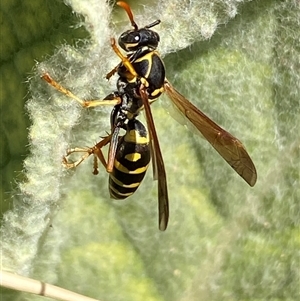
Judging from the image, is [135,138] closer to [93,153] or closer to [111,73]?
[93,153]

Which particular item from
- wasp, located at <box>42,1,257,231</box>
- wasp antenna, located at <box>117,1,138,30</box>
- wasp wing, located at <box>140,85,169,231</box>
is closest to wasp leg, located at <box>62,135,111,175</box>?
wasp, located at <box>42,1,257,231</box>

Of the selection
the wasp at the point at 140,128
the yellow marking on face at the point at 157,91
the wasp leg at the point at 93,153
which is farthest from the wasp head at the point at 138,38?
the wasp leg at the point at 93,153

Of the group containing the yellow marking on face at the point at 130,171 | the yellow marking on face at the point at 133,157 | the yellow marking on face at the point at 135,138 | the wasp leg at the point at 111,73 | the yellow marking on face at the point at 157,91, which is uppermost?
the wasp leg at the point at 111,73

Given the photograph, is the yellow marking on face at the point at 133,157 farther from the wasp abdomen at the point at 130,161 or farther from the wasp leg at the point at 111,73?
the wasp leg at the point at 111,73

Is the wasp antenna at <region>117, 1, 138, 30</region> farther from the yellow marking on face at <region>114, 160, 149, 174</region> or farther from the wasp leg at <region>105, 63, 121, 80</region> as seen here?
the yellow marking on face at <region>114, 160, 149, 174</region>

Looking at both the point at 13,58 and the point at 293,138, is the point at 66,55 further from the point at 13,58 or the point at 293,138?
the point at 293,138

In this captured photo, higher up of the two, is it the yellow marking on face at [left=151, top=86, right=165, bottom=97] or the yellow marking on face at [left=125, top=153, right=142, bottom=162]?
the yellow marking on face at [left=151, top=86, right=165, bottom=97]

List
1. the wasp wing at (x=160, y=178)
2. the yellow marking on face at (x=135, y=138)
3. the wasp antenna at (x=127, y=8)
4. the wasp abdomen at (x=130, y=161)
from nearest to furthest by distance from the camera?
the wasp antenna at (x=127, y=8), the wasp wing at (x=160, y=178), the wasp abdomen at (x=130, y=161), the yellow marking on face at (x=135, y=138)
